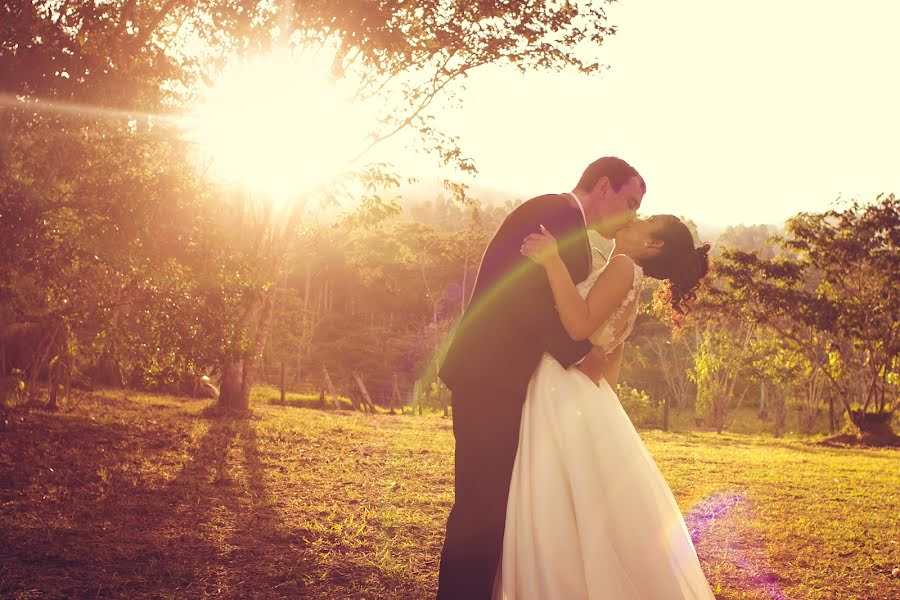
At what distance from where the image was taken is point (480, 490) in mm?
3061

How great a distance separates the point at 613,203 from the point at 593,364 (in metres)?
0.72

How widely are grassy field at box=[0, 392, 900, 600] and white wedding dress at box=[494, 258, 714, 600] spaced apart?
2.07m

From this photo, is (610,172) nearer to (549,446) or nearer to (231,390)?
(549,446)

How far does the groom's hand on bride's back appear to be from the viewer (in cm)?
327

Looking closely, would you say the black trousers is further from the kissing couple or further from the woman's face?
the woman's face

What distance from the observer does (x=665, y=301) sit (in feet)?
12.9

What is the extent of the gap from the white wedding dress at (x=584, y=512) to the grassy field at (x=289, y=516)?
2073 millimetres

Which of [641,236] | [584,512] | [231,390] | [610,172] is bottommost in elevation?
[231,390]

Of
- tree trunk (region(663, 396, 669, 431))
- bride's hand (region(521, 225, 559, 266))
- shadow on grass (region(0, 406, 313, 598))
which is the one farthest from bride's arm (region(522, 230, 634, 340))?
tree trunk (region(663, 396, 669, 431))

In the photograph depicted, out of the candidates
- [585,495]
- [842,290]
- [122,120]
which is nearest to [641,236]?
[585,495]

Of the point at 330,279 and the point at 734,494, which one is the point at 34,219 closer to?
the point at 734,494

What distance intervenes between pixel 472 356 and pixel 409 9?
31.8 ft

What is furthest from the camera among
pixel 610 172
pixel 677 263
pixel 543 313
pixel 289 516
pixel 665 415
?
pixel 665 415

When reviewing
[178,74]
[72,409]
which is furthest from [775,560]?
[72,409]
